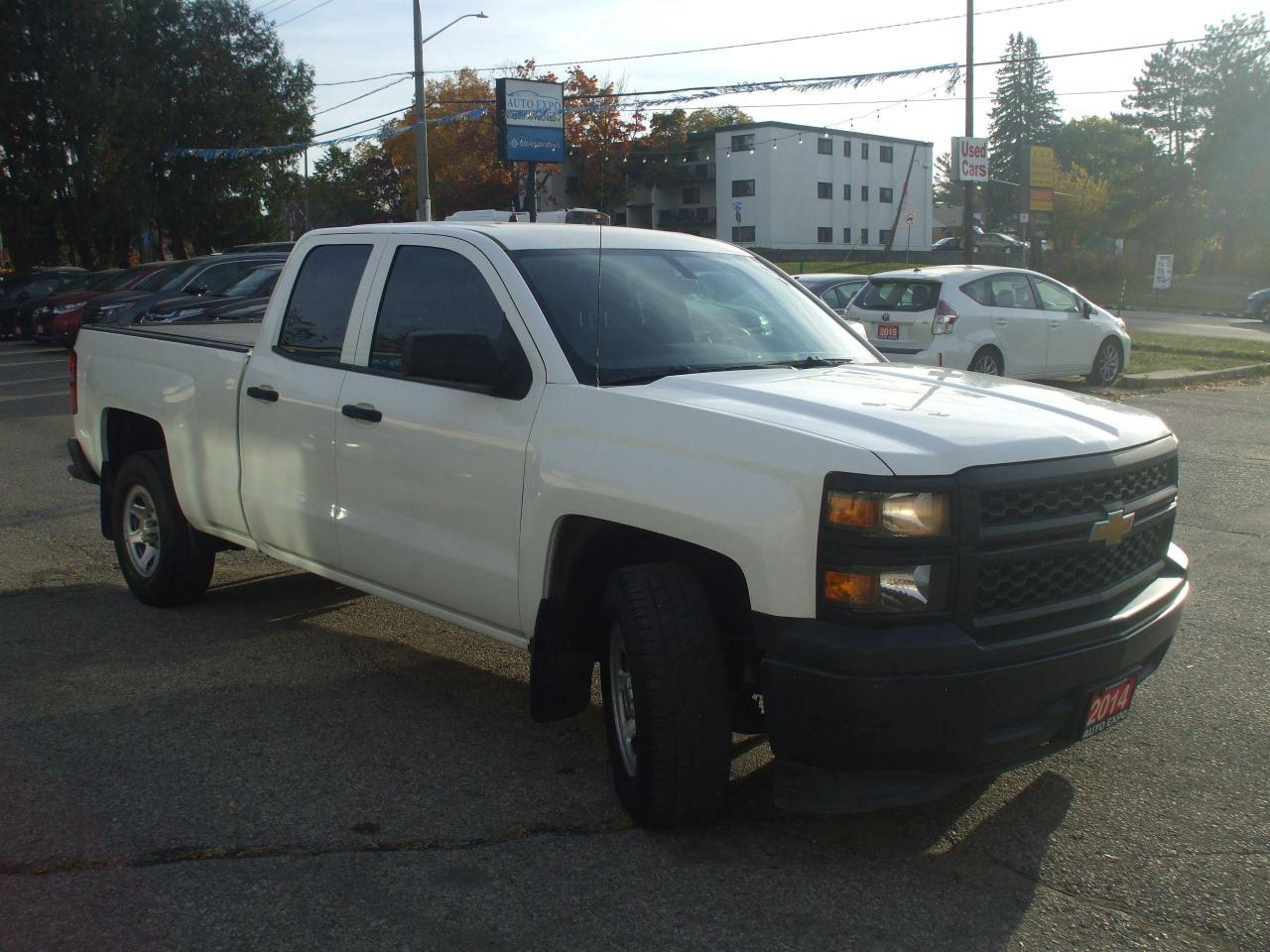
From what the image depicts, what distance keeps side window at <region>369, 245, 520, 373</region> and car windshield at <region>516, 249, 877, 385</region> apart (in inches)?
8.7

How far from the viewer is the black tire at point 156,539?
657 cm

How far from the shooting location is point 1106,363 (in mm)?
17031

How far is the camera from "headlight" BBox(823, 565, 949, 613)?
345 centimetres

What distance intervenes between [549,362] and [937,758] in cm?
188

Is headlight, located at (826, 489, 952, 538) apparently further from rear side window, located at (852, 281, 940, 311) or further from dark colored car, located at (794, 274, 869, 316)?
dark colored car, located at (794, 274, 869, 316)

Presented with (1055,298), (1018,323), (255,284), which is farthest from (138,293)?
(1055,298)

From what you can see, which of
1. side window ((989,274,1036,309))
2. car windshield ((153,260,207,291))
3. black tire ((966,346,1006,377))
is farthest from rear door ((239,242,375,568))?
car windshield ((153,260,207,291))

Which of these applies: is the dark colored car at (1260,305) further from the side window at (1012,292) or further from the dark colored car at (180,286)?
the dark colored car at (180,286)

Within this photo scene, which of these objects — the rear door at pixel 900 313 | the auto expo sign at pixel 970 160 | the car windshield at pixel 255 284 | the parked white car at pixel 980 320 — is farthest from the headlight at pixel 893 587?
the auto expo sign at pixel 970 160

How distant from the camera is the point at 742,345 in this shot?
4922mm

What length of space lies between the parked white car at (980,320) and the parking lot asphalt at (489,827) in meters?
9.09

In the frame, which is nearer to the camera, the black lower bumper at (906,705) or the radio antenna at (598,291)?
A: the black lower bumper at (906,705)

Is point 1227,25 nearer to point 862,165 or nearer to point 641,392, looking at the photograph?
point 862,165

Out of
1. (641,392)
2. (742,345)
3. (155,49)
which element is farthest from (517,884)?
(155,49)
